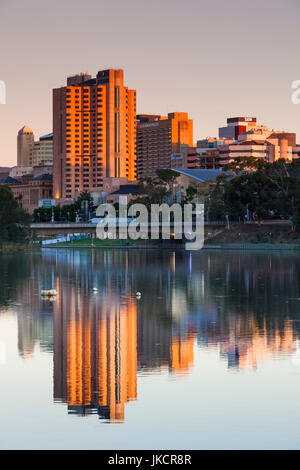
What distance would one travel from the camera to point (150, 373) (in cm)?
2689

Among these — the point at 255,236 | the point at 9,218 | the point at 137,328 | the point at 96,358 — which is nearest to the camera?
the point at 96,358

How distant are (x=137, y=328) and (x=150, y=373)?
10909 millimetres

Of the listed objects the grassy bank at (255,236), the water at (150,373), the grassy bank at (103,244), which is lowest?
the water at (150,373)

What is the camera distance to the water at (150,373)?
66.2ft

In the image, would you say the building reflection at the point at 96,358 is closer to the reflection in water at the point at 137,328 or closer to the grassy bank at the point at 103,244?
the reflection in water at the point at 137,328

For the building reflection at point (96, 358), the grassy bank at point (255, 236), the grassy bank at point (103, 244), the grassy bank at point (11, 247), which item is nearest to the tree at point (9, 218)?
the grassy bank at point (11, 247)

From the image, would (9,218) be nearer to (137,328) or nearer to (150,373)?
(137,328)

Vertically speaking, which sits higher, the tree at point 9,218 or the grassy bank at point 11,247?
the tree at point 9,218

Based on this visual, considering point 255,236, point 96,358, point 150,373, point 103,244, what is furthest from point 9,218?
point 150,373

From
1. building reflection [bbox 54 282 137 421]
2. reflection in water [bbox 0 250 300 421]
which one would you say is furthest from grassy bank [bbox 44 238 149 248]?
building reflection [bbox 54 282 137 421]

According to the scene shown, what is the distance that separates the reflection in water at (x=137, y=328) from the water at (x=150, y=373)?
2.4 inches
